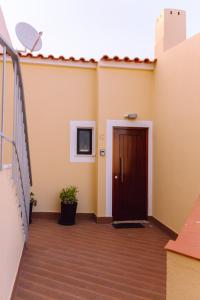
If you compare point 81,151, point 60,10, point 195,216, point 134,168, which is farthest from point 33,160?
point 60,10

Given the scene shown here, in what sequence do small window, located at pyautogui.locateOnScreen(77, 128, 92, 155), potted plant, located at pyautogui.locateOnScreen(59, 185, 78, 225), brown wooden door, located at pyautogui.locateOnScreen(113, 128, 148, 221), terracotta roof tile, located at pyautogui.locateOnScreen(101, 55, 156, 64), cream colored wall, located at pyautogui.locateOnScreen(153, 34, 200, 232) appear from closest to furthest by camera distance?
1. cream colored wall, located at pyautogui.locateOnScreen(153, 34, 200, 232)
2. potted plant, located at pyautogui.locateOnScreen(59, 185, 78, 225)
3. terracotta roof tile, located at pyautogui.locateOnScreen(101, 55, 156, 64)
4. brown wooden door, located at pyautogui.locateOnScreen(113, 128, 148, 221)
5. small window, located at pyautogui.locateOnScreen(77, 128, 92, 155)

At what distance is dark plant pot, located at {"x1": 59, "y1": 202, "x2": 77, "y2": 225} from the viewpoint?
6.56 meters

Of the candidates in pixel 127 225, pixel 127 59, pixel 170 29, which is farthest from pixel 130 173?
pixel 170 29

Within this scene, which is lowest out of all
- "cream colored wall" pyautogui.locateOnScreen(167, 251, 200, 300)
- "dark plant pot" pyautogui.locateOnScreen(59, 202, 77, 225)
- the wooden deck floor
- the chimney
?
the wooden deck floor

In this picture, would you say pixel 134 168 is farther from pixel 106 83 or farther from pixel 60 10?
pixel 60 10

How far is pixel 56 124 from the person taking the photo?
22.9ft

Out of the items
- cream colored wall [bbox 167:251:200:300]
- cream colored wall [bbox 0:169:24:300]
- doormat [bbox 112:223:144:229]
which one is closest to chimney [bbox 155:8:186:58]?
doormat [bbox 112:223:144:229]

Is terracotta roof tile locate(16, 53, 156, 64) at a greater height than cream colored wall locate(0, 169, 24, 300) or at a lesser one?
greater

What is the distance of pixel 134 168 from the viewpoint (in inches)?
275

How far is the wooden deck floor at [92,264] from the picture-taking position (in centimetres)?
355

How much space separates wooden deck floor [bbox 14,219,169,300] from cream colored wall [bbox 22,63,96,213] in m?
0.88

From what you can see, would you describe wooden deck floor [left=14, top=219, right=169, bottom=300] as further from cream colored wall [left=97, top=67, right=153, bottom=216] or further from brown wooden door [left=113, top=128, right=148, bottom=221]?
cream colored wall [left=97, top=67, right=153, bottom=216]

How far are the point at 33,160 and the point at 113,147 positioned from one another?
1.74 metres

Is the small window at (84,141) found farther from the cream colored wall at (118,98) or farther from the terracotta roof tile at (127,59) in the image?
the terracotta roof tile at (127,59)
